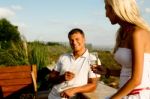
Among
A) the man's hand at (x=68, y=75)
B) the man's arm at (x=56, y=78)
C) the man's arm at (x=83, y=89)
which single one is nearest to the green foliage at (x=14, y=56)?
the man's arm at (x=56, y=78)

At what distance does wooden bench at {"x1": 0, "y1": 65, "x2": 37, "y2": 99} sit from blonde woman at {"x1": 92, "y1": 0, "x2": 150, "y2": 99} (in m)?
5.38

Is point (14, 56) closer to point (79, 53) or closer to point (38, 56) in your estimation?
point (38, 56)

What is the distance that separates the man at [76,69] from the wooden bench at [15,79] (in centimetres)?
290

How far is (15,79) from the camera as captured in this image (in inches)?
343

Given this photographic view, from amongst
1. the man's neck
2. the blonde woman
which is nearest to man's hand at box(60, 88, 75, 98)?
the man's neck

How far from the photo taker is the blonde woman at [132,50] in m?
3.19

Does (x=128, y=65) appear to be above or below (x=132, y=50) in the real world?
below

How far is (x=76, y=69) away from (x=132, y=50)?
254cm

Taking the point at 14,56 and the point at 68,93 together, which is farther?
the point at 14,56

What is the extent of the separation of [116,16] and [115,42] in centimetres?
26

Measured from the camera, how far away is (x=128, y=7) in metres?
3.25

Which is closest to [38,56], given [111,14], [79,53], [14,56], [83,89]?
[14,56]

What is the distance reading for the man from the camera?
5.66 metres

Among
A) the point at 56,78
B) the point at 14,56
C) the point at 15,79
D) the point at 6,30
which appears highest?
the point at 56,78
